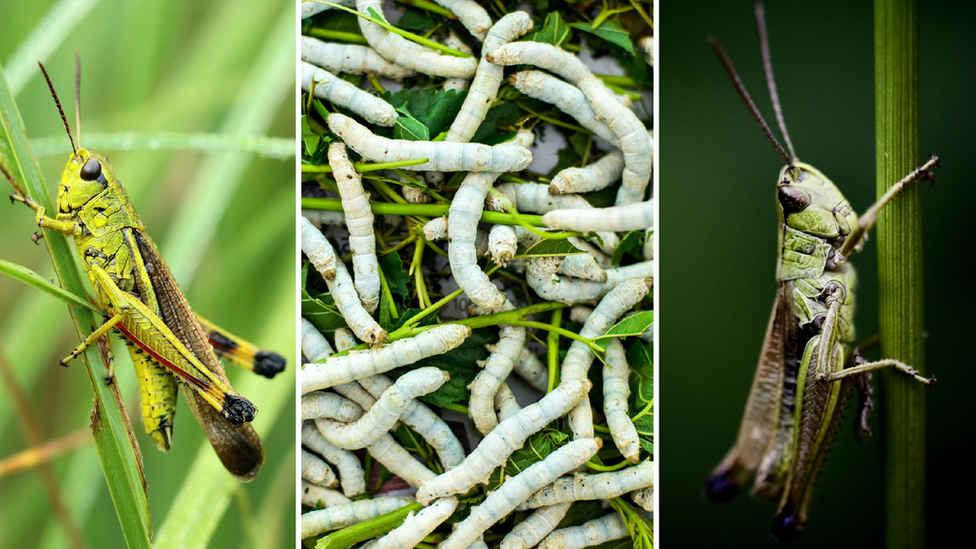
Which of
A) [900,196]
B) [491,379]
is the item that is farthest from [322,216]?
[900,196]

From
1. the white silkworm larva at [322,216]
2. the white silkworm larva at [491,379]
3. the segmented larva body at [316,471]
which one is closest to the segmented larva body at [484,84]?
the white silkworm larva at [322,216]

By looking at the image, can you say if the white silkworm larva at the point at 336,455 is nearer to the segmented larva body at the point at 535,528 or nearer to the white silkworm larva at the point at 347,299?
the white silkworm larva at the point at 347,299

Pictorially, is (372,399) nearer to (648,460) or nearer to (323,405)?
(323,405)

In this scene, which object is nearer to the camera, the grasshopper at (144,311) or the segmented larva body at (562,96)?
the grasshopper at (144,311)

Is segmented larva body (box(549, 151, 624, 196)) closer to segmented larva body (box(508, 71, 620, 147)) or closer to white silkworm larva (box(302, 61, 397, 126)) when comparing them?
segmented larva body (box(508, 71, 620, 147))

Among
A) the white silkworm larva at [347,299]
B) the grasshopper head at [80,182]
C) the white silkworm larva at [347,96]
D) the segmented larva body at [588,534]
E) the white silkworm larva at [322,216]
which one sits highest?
the white silkworm larva at [347,96]

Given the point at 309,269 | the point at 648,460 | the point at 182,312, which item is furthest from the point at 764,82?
the point at 182,312

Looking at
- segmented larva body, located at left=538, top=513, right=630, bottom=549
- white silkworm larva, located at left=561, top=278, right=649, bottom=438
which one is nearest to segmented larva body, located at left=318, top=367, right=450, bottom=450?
white silkworm larva, located at left=561, top=278, right=649, bottom=438
